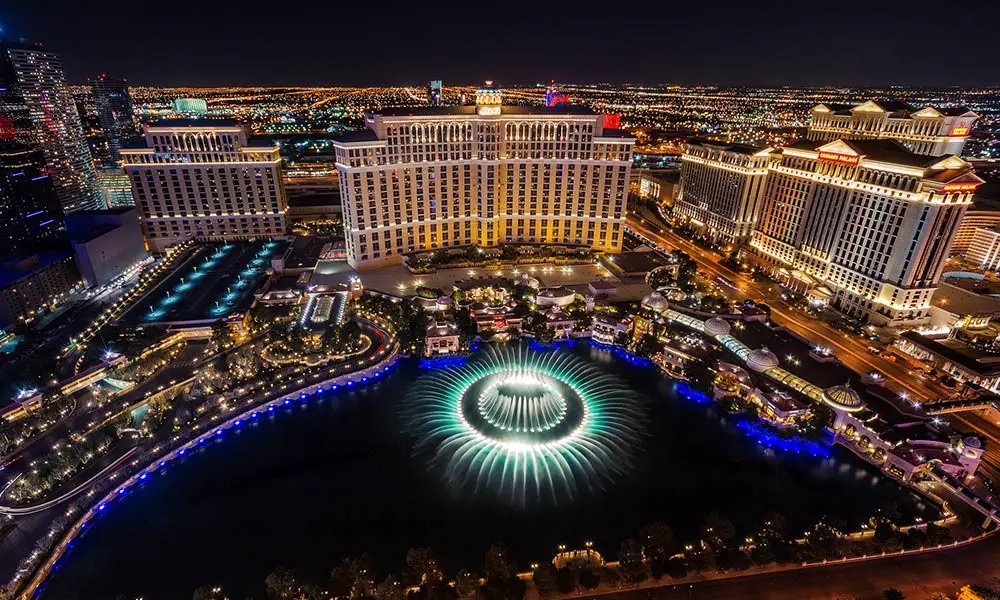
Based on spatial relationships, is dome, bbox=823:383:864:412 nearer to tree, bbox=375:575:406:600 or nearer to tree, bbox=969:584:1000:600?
tree, bbox=969:584:1000:600

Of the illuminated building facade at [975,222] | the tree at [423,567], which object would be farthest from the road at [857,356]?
the tree at [423,567]

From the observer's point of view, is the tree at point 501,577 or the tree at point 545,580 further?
the tree at point 545,580

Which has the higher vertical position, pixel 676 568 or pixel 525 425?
pixel 676 568

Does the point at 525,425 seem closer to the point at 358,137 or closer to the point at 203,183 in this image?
the point at 358,137

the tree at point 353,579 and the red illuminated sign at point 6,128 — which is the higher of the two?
the red illuminated sign at point 6,128

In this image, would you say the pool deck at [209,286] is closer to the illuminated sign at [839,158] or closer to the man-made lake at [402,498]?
the man-made lake at [402,498]

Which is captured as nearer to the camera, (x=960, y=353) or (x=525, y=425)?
(x=525, y=425)

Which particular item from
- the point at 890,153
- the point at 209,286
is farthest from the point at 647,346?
the point at 209,286
